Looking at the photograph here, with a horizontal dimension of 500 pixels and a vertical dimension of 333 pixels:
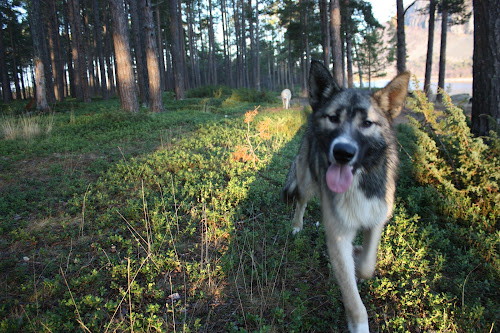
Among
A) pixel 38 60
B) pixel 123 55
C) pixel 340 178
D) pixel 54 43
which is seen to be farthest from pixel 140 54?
pixel 340 178

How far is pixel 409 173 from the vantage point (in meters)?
4.82

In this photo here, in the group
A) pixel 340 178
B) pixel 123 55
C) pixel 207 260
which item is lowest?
pixel 207 260

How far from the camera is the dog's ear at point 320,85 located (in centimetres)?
257

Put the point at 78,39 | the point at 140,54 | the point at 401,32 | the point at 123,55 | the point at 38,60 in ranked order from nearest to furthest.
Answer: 1. the point at 123,55
2. the point at 38,60
3. the point at 401,32
4. the point at 140,54
5. the point at 78,39

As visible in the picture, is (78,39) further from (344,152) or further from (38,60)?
(344,152)

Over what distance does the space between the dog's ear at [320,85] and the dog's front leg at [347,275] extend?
45.0 inches

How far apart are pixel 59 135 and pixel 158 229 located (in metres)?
6.29

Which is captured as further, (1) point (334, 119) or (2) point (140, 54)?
(2) point (140, 54)

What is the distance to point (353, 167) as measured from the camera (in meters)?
2.27

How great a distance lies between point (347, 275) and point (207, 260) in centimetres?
128

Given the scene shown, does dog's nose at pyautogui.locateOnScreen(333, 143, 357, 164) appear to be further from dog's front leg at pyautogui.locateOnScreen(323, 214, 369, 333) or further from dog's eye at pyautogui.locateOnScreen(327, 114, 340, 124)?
dog's front leg at pyautogui.locateOnScreen(323, 214, 369, 333)

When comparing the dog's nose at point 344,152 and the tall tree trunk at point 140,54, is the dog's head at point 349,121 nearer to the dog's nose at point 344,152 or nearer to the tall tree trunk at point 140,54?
the dog's nose at point 344,152

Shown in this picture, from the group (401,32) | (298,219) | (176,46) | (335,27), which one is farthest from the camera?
(176,46)

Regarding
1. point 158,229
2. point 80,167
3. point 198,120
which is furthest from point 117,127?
point 158,229
